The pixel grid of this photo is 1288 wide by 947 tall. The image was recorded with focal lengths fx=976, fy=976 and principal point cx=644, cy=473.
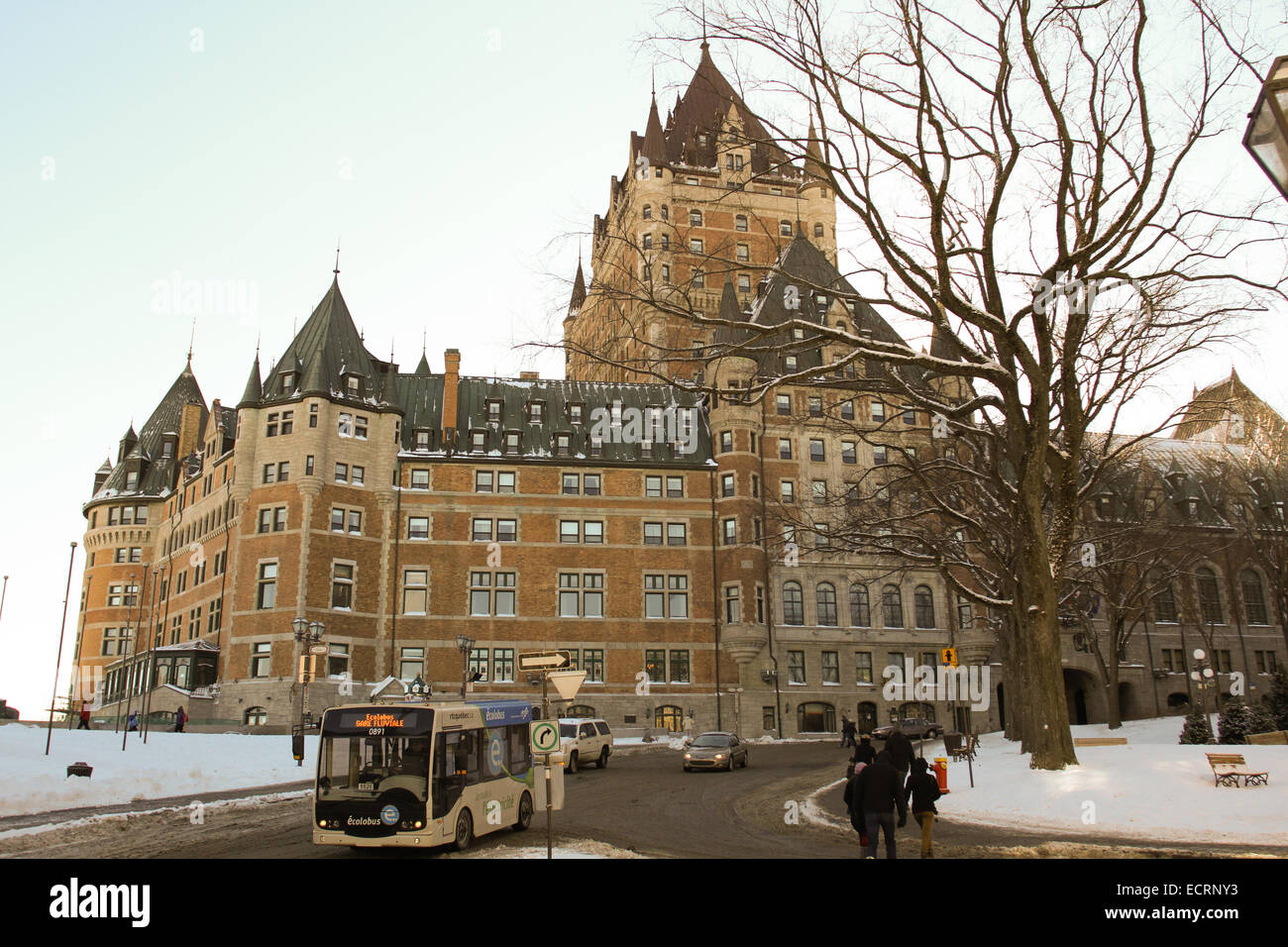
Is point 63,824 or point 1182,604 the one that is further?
point 1182,604

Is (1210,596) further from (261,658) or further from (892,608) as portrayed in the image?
(261,658)

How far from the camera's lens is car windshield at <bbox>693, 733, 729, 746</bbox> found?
31481mm

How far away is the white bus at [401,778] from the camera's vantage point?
14.6 m

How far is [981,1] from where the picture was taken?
1758cm

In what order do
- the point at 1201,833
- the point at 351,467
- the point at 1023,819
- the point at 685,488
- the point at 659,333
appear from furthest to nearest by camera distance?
the point at 659,333 < the point at 685,488 < the point at 351,467 < the point at 1023,819 < the point at 1201,833

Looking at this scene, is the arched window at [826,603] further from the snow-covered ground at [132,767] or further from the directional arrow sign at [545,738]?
the directional arrow sign at [545,738]

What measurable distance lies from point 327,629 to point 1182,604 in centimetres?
4990

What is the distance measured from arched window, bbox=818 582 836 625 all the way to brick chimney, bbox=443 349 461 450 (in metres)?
22.6

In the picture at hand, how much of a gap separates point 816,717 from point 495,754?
39.2 meters

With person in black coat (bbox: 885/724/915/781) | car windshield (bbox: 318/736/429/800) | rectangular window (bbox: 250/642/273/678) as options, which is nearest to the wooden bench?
person in black coat (bbox: 885/724/915/781)

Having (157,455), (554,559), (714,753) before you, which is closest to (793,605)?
(554,559)
